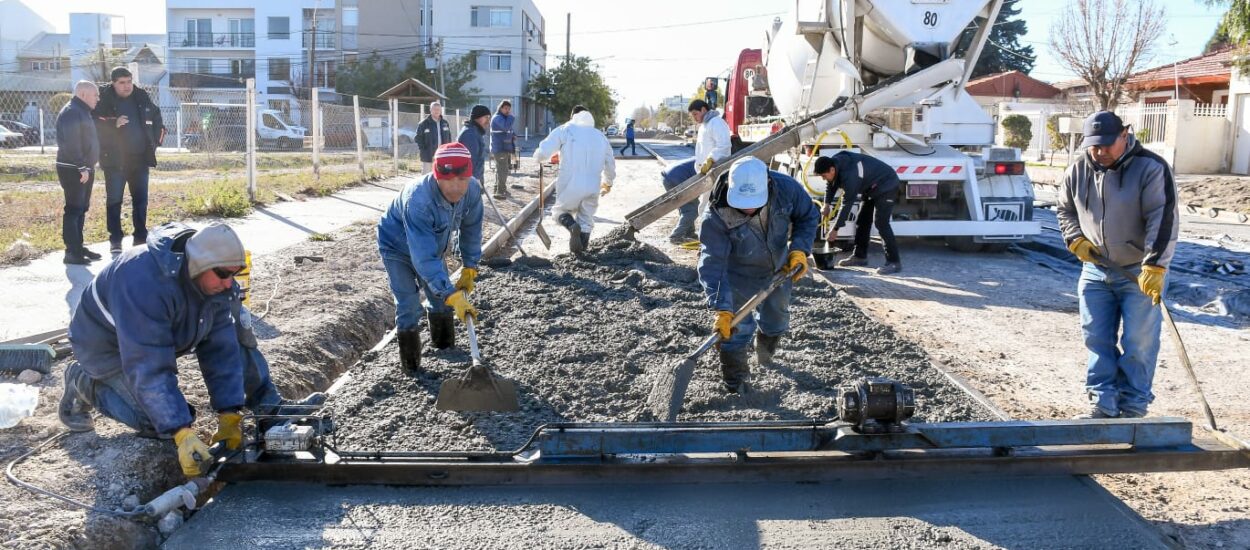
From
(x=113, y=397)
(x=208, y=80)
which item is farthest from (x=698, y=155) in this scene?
(x=208, y=80)

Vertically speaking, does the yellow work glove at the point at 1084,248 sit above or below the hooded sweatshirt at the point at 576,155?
below

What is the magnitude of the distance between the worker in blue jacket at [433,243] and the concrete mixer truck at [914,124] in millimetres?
4548

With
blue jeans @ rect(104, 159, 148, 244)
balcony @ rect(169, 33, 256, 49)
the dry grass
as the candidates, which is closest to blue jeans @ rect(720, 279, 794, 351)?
blue jeans @ rect(104, 159, 148, 244)

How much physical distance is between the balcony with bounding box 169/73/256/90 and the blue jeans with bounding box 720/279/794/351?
46.7 m

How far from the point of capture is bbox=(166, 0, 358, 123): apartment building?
48.6 metres

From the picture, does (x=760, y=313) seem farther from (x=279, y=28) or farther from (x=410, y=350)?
(x=279, y=28)

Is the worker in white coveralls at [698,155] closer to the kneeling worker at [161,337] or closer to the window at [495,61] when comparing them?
the kneeling worker at [161,337]

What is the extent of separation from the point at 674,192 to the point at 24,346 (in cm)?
629

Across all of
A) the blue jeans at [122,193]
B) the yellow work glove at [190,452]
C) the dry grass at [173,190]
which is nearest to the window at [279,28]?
the dry grass at [173,190]

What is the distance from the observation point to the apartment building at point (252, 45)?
48562mm

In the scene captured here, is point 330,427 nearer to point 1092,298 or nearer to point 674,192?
point 1092,298

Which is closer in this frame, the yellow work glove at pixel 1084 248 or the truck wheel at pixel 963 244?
the yellow work glove at pixel 1084 248

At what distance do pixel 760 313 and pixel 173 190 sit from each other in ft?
40.0

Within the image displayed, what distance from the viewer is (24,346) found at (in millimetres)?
4992
